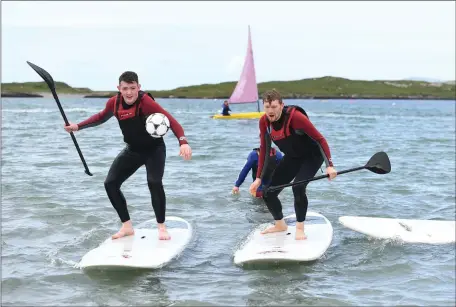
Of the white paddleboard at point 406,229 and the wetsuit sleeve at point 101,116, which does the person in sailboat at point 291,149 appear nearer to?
the white paddleboard at point 406,229

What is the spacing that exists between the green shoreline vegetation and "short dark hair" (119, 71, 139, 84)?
469 feet

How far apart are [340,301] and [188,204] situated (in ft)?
19.0

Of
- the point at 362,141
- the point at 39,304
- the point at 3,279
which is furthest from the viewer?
the point at 362,141

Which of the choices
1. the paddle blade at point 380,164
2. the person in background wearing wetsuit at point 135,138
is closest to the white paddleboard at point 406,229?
the paddle blade at point 380,164

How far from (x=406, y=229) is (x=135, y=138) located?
4128mm

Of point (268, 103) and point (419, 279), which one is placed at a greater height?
point (268, 103)

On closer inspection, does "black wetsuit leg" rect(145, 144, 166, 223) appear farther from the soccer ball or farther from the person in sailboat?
the person in sailboat

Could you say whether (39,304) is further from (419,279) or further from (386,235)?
(386,235)

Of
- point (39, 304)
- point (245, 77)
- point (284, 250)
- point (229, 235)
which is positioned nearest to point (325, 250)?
point (284, 250)

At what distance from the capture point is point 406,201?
1247 centimetres

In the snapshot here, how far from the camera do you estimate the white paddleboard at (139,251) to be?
23.7 ft

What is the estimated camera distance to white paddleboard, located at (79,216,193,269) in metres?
7.23

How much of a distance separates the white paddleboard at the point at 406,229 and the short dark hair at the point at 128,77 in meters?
3.91

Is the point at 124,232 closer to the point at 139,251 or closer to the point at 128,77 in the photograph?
the point at 139,251
